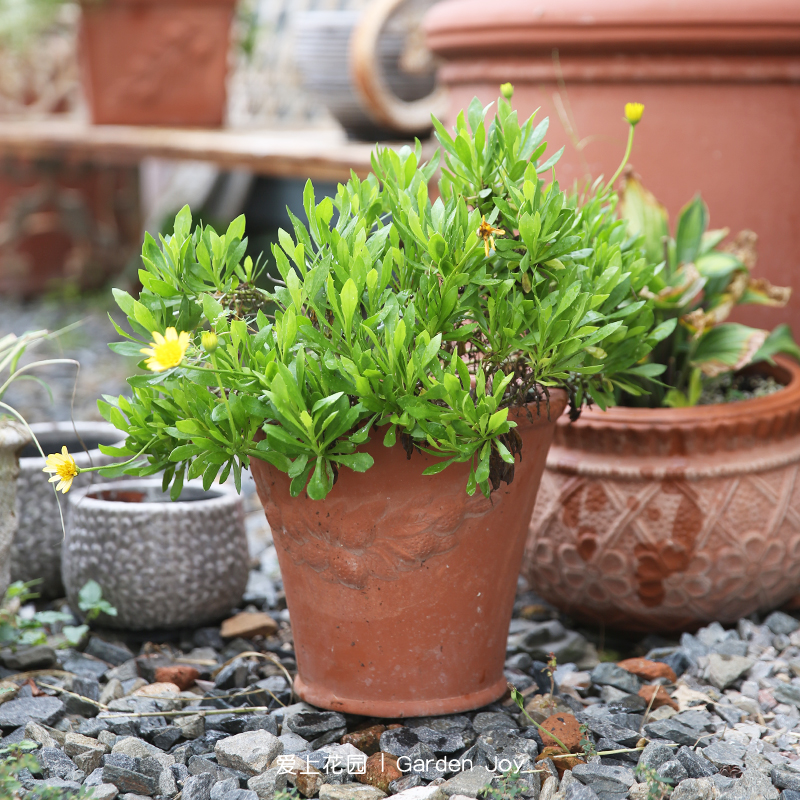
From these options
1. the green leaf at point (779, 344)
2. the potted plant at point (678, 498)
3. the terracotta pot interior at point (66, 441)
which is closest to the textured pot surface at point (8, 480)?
the terracotta pot interior at point (66, 441)

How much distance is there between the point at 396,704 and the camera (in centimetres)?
120

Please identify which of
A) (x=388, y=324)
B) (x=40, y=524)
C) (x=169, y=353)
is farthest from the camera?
(x=40, y=524)

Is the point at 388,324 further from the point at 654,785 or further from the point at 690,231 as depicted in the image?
the point at 690,231

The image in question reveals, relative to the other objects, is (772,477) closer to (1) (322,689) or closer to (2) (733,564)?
(2) (733,564)

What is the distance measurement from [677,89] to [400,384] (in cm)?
109

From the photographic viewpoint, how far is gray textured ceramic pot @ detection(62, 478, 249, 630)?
4.91ft

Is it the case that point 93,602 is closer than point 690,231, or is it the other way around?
point 93,602

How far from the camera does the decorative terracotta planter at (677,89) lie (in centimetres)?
173

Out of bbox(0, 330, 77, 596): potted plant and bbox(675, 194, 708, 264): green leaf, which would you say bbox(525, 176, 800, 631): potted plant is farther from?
bbox(0, 330, 77, 596): potted plant

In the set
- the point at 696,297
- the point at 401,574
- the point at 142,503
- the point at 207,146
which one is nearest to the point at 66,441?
the point at 142,503

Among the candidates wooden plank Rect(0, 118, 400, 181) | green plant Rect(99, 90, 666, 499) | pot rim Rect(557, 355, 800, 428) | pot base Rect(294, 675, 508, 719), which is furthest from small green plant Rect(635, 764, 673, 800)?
wooden plank Rect(0, 118, 400, 181)

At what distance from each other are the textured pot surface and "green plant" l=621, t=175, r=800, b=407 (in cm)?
95

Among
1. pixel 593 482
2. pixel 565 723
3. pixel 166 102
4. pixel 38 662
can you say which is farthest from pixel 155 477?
pixel 166 102

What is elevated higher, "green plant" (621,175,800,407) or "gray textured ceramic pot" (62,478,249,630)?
"green plant" (621,175,800,407)
